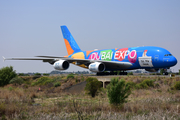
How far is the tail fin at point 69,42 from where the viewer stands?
39438mm

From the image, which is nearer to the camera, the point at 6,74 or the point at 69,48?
the point at 6,74

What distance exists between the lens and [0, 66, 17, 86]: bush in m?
36.2

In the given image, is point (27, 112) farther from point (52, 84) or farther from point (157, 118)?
point (52, 84)

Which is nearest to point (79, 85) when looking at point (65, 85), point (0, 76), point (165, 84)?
point (65, 85)

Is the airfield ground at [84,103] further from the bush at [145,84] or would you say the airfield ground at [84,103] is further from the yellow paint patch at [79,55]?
the yellow paint patch at [79,55]

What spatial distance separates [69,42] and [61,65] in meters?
10.8

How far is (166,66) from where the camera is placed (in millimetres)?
25062

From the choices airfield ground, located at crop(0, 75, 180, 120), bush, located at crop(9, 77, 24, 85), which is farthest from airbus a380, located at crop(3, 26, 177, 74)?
bush, located at crop(9, 77, 24, 85)

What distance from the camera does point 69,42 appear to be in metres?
40.5

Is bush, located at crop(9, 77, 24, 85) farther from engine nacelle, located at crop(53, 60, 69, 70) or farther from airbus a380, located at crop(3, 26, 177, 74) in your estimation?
engine nacelle, located at crop(53, 60, 69, 70)

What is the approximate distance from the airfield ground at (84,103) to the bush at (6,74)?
2.58m

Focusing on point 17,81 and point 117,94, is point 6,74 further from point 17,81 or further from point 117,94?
point 117,94

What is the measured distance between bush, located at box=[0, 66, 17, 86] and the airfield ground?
2.58 m

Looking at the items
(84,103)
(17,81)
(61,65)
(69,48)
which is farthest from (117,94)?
(69,48)
